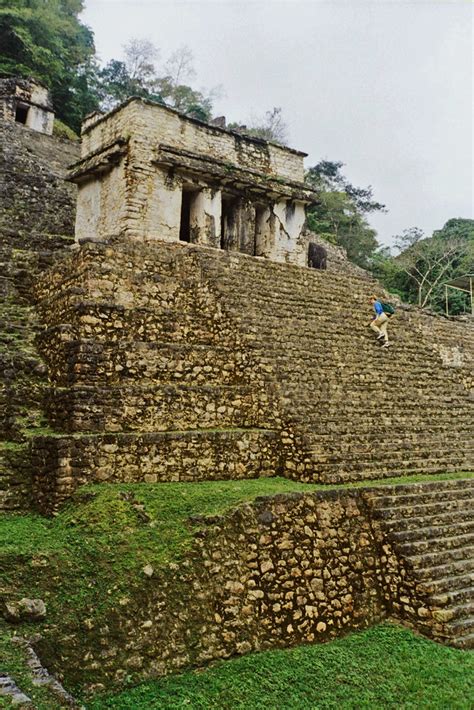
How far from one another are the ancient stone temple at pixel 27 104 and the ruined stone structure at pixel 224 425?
12289mm

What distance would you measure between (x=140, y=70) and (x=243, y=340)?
3187cm

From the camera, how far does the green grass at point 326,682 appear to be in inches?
158

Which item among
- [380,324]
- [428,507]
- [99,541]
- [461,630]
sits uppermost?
[380,324]

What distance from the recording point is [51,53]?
2502 cm

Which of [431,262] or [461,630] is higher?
[431,262]

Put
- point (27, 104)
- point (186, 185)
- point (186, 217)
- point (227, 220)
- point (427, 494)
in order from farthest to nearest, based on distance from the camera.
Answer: point (27, 104), point (186, 217), point (227, 220), point (186, 185), point (427, 494)

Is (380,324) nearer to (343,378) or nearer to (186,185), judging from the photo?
(343,378)

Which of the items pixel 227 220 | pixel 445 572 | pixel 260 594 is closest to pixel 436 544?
pixel 445 572

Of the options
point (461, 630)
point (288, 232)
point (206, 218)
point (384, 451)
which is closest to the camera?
point (461, 630)

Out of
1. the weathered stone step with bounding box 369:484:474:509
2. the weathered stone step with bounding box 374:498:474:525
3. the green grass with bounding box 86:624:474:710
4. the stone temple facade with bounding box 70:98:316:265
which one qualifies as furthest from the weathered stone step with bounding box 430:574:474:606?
the stone temple facade with bounding box 70:98:316:265

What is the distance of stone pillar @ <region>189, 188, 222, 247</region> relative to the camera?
1193 cm

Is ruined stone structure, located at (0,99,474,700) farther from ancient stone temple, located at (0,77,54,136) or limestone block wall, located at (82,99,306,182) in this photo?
ancient stone temple, located at (0,77,54,136)

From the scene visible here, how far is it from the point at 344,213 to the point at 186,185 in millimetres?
24866

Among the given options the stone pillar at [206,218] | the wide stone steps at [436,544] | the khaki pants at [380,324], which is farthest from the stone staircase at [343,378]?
the stone pillar at [206,218]
